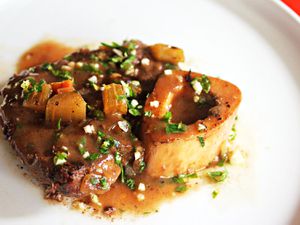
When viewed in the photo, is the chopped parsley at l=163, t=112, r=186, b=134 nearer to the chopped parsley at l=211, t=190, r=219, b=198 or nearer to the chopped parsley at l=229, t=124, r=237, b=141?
the chopped parsley at l=211, t=190, r=219, b=198

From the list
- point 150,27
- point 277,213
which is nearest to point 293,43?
point 150,27

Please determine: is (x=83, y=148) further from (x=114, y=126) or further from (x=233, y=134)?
(x=233, y=134)

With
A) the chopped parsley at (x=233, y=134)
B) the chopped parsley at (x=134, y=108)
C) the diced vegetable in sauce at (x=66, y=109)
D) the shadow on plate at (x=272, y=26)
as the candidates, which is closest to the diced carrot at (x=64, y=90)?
the diced vegetable in sauce at (x=66, y=109)

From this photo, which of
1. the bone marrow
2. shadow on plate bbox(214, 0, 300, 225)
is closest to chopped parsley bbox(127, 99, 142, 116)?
the bone marrow

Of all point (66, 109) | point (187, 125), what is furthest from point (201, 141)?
point (66, 109)

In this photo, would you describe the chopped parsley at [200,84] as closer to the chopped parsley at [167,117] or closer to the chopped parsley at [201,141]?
the chopped parsley at [167,117]
